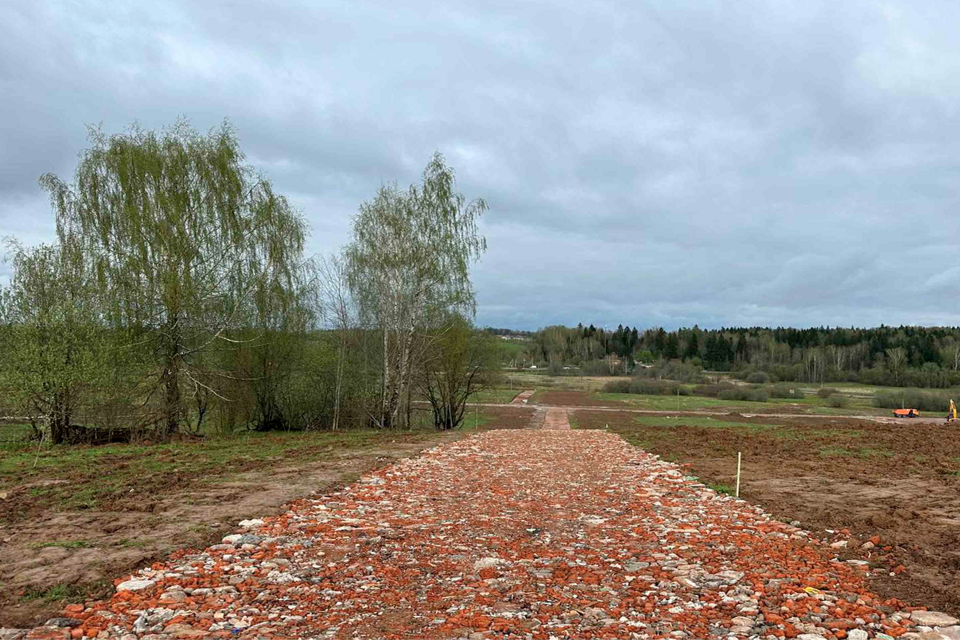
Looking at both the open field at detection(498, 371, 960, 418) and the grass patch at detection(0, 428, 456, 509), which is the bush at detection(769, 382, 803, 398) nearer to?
the open field at detection(498, 371, 960, 418)

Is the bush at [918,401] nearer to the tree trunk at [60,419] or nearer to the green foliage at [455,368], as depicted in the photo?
the green foliage at [455,368]

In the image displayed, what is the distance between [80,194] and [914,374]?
5087 inches

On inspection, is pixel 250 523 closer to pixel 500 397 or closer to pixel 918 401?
pixel 500 397

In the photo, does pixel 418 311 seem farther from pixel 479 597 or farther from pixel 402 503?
pixel 479 597

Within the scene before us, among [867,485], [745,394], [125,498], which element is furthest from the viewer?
[745,394]

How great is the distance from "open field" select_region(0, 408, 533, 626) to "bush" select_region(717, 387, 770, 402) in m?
80.6

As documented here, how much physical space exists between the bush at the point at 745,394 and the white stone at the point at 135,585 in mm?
92506

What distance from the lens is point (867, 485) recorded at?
11984 millimetres

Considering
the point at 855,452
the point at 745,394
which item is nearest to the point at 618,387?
the point at 745,394

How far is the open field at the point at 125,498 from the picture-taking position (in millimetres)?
6137

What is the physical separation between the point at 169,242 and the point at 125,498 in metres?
13.3

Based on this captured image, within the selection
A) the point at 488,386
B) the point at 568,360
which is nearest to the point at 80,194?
the point at 488,386

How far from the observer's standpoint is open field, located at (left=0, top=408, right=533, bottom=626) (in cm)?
614

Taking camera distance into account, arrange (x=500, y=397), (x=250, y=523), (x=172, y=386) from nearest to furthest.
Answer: (x=250, y=523) → (x=172, y=386) → (x=500, y=397)
